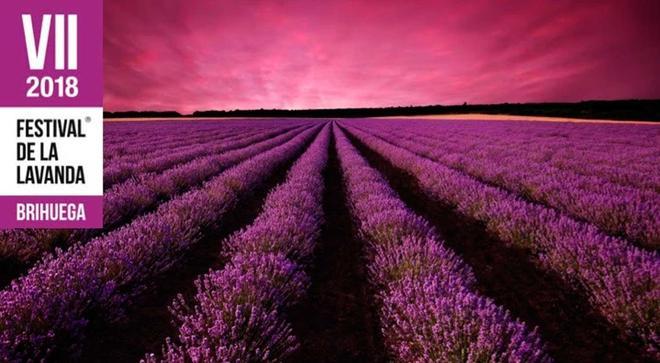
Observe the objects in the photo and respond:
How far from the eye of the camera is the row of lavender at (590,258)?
8.82ft

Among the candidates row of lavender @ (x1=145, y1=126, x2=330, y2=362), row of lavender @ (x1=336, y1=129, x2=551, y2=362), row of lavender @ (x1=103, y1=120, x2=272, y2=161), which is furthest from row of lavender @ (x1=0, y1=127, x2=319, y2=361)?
row of lavender @ (x1=103, y1=120, x2=272, y2=161)

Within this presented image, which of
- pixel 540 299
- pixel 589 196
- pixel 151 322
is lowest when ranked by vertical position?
pixel 151 322

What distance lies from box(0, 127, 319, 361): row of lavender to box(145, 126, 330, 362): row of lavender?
0.47 metres

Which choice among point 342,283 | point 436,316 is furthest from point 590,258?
point 342,283

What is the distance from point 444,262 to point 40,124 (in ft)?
17.5

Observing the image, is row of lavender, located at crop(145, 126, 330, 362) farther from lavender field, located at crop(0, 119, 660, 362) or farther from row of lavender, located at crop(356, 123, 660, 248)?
row of lavender, located at crop(356, 123, 660, 248)

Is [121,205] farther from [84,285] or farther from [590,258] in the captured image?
[590,258]

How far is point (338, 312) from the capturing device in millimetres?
3242

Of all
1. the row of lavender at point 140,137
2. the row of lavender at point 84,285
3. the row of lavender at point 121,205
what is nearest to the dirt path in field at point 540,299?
the row of lavender at point 84,285

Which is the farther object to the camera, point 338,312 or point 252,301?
point 338,312

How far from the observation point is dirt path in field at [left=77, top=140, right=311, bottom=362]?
2604 millimetres

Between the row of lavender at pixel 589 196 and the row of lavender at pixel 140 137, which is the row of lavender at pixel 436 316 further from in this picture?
the row of lavender at pixel 140 137

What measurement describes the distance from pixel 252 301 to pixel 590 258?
2.83 meters

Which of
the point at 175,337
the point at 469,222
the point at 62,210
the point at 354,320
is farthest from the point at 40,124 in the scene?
the point at 469,222
